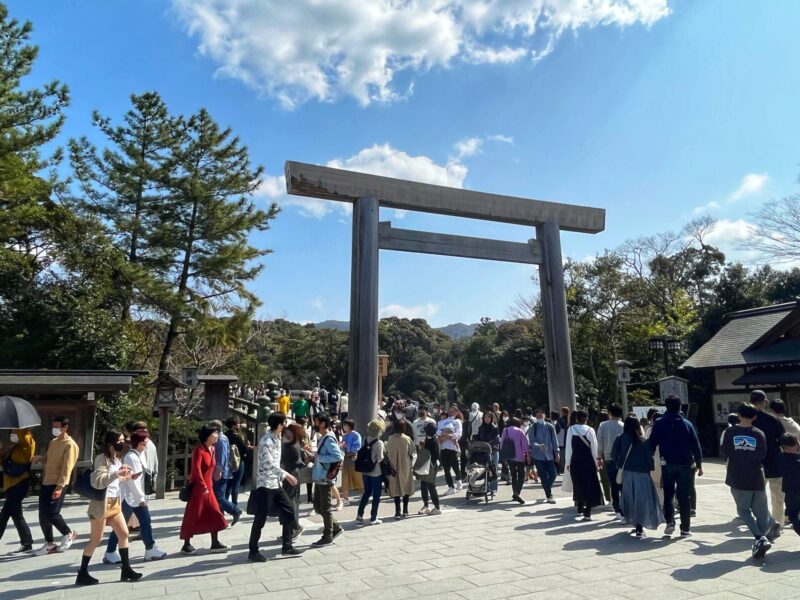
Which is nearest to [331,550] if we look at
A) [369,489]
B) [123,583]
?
[369,489]

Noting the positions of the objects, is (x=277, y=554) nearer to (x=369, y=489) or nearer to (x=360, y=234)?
(x=369, y=489)

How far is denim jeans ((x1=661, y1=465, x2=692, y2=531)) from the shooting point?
21.1ft

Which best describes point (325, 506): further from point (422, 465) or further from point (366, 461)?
point (422, 465)

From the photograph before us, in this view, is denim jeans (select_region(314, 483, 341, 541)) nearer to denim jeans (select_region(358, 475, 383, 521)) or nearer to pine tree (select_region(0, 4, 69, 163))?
denim jeans (select_region(358, 475, 383, 521))

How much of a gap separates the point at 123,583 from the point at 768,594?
603cm

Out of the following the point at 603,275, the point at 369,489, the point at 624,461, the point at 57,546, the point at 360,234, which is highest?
the point at 603,275

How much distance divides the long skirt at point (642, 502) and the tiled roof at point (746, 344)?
11.8m

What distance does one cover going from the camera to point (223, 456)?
25.4 feet

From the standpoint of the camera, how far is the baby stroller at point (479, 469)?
9344 millimetres

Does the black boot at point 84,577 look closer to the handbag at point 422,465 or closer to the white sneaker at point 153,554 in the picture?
the white sneaker at point 153,554

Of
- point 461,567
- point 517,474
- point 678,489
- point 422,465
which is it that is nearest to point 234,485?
point 422,465

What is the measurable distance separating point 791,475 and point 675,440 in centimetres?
118

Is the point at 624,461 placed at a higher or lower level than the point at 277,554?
higher

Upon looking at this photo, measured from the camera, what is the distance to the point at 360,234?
1091cm
